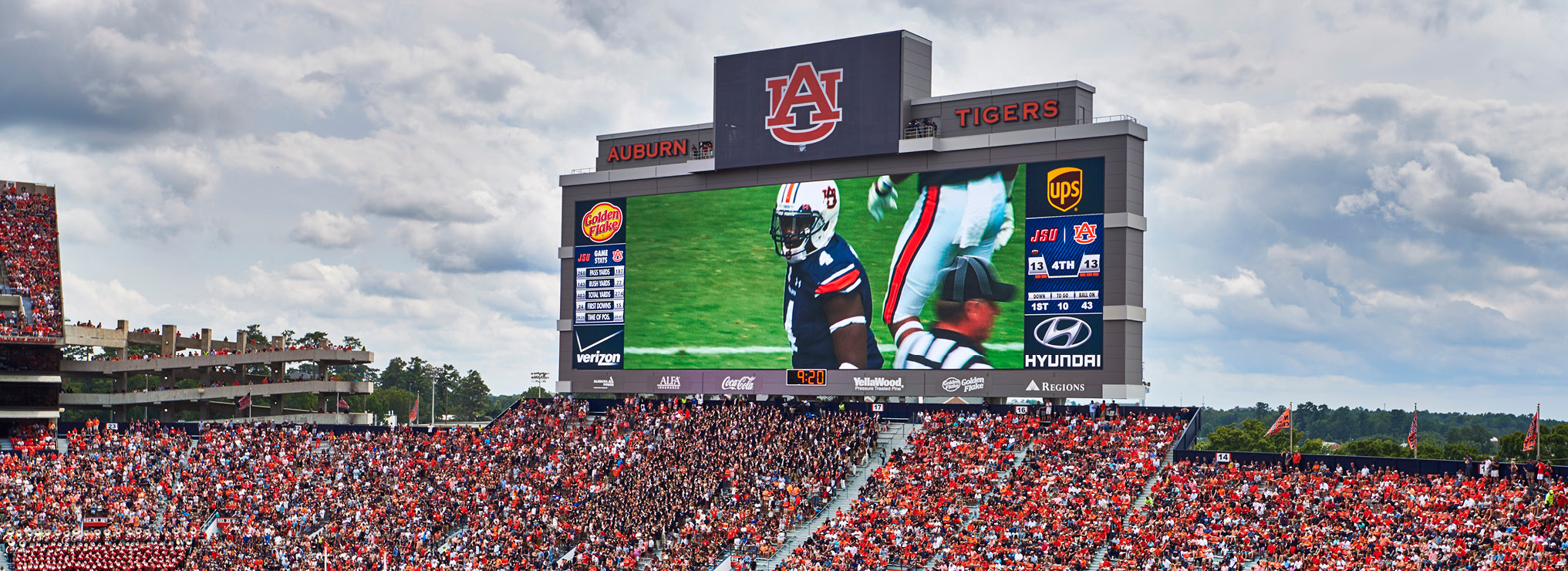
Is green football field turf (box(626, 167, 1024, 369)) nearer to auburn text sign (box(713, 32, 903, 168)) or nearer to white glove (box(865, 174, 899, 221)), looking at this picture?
white glove (box(865, 174, 899, 221))

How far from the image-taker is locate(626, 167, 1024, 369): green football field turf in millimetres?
49969

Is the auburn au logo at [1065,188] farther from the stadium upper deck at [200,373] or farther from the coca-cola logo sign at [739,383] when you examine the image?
the stadium upper deck at [200,373]

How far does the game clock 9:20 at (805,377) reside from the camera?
168 ft

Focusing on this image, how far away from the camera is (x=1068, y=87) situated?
4756 centimetres

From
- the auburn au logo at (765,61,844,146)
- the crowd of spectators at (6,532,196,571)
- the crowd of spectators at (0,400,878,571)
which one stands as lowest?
the crowd of spectators at (6,532,196,571)

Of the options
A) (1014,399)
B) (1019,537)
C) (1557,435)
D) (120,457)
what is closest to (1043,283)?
(1014,399)

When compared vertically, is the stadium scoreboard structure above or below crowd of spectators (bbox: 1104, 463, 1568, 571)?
above

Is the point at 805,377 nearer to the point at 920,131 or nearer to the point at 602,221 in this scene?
the point at 920,131

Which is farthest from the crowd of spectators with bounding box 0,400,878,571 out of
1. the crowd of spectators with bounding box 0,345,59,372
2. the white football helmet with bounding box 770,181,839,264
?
the white football helmet with bounding box 770,181,839,264

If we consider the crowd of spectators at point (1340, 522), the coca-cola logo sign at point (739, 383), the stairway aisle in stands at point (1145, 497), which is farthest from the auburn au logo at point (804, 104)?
the crowd of spectators at point (1340, 522)

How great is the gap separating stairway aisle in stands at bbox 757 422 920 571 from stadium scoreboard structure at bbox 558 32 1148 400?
6.52 feet

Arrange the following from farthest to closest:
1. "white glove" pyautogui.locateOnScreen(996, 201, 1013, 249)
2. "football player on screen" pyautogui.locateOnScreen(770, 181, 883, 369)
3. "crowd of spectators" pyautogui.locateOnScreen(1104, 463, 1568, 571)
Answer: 1. "football player on screen" pyautogui.locateOnScreen(770, 181, 883, 369)
2. "white glove" pyautogui.locateOnScreen(996, 201, 1013, 249)
3. "crowd of spectators" pyautogui.locateOnScreen(1104, 463, 1568, 571)

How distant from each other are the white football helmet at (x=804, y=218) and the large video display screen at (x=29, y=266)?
104 feet

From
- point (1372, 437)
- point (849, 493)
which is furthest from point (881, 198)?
point (1372, 437)
